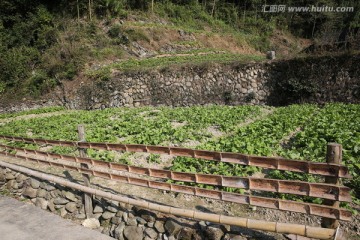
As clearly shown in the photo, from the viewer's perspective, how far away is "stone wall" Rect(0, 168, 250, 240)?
4.09 meters

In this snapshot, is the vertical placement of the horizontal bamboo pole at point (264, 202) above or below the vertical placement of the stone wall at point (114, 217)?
above

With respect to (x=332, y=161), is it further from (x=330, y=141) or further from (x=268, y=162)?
(x=330, y=141)

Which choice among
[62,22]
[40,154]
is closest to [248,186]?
[40,154]

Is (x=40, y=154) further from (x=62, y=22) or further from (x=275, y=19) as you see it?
(x=275, y=19)

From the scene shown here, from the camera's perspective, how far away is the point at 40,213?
5477 millimetres

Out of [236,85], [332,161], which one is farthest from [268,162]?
[236,85]

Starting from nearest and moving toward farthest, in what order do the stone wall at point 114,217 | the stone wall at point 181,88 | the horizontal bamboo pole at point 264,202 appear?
1. the horizontal bamboo pole at point 264,202
2. the stone wall at point 114,217
3. the stone wall at point 181,88

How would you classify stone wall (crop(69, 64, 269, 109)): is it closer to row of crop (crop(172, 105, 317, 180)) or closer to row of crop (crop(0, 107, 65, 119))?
row of crop (crop(0, 107, 65, 119))

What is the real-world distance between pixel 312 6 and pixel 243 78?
39171 millimetres

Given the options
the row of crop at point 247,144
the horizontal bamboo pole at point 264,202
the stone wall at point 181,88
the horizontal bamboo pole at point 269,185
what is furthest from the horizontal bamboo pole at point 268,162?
the stone wall at point 181,88

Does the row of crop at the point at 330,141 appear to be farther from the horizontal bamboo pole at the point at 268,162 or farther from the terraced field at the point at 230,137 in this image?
the horizontal bamboo pole at the point at 268,162

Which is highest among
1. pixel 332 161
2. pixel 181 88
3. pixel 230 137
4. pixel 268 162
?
pixel 332 161

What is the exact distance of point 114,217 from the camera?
4922mm

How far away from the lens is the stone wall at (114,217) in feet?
13.4
